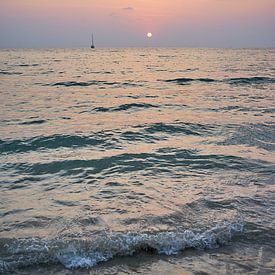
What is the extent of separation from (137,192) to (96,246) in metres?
2.26

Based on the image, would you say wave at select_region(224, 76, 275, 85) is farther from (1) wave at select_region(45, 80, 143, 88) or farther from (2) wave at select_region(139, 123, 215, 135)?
(2) wave at select_region(139, 123, 215, 135)

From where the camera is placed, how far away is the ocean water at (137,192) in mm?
4824

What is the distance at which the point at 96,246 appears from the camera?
5031 mm

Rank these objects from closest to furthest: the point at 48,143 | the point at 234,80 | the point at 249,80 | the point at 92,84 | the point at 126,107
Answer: the point at 48,143, the point at 126,107, the point at 92,84, the point at 249,80, the point at 234,80

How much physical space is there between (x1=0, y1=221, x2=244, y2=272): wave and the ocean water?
0.01 m

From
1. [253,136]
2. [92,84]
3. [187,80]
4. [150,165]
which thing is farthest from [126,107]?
[187,80]

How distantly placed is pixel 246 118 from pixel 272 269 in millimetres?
11489

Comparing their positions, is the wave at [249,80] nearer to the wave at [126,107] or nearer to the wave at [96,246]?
the wave at [126,107]

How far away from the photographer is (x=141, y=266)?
4.61 meters

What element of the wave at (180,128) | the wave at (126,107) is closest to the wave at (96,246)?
the wave at (180,128)

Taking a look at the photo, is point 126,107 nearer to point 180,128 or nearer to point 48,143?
point 180,128

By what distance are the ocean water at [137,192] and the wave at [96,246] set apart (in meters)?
0.01

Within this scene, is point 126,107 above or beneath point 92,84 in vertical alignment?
beneath

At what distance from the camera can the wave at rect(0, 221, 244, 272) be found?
4.74m
